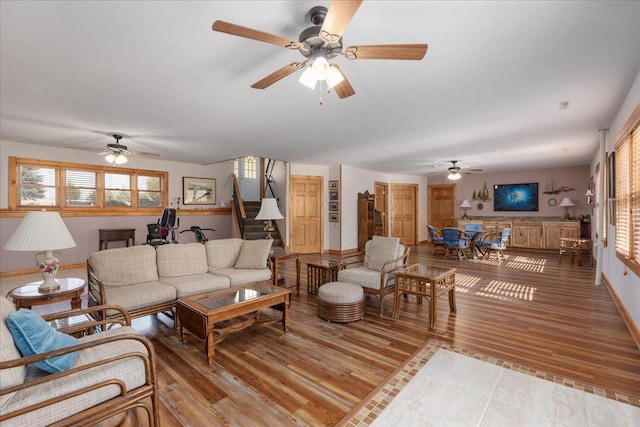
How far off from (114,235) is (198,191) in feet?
7.35


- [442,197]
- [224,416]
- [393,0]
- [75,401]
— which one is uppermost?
[393,0]

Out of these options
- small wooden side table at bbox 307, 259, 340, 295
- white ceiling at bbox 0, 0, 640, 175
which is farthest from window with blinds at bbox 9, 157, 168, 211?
small wooden side table at bbox 307, 259, 340, 295

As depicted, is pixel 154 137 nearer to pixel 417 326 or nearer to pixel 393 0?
pixel 393 0

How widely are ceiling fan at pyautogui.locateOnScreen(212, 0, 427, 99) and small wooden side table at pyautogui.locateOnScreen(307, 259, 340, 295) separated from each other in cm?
261

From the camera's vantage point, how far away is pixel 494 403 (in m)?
1.94

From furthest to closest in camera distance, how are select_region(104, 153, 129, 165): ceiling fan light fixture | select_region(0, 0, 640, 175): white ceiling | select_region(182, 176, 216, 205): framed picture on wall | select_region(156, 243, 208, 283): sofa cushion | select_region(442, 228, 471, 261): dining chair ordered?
select_region(182, 176, 216, 205): framed picture on wall → select_region(442, 228, 471, 261): dining chair → select_region(104, 153, 129, 165): ceiling fan light fixture → select_region(156, 243, 208, 283): sofa cushion → select_region(0, 0, 640, 175): white ceiling

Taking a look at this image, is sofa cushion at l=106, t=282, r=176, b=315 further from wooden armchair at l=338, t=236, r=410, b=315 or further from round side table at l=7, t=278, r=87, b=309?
wooden armchair at l=338, t=236, r=410, b=315

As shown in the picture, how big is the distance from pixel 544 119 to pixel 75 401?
538 cm

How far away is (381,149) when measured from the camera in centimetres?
587

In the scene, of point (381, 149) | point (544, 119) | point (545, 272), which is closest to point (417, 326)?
point (544, 119)

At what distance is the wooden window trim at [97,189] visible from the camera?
5.49 m

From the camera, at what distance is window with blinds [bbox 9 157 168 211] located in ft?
18.4

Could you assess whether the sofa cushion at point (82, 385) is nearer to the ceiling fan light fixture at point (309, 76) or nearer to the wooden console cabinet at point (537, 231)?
the ceiling fan light fixture at point (309, 76)

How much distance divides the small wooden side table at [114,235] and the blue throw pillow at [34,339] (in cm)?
567
